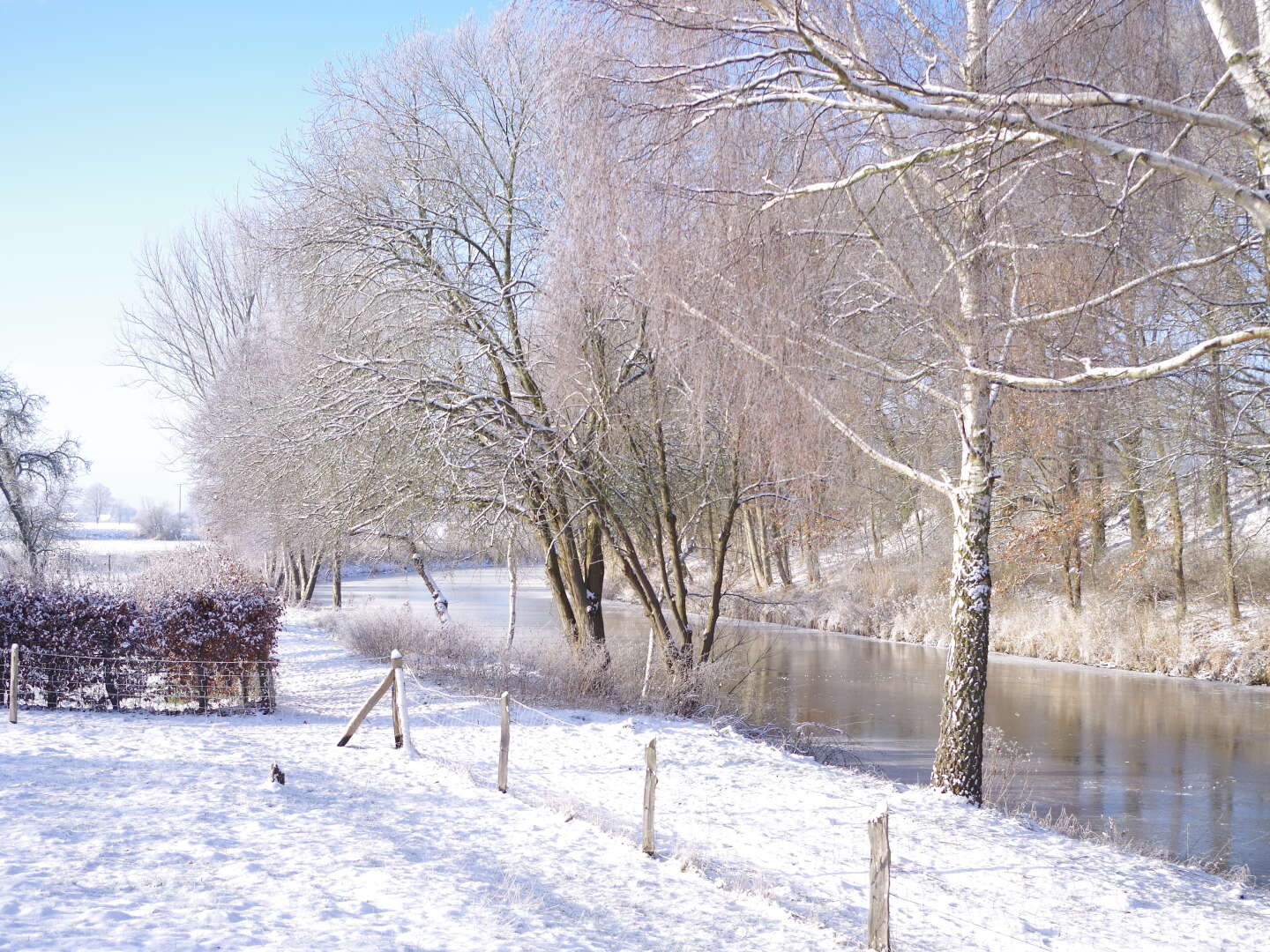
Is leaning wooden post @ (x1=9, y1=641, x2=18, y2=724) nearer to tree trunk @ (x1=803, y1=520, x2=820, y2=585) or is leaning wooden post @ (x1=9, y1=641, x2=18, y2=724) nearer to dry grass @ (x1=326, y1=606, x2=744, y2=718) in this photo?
dry grass @ (x1=326, y1=606, x2=744, y2=718)

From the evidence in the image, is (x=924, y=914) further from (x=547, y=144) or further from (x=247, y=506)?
(x=247, y=506)

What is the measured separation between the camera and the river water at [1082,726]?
10.8 metres

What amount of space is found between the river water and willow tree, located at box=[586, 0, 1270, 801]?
2845 millimetres

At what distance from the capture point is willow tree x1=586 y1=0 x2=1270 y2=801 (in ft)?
18.8

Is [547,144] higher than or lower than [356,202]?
lower

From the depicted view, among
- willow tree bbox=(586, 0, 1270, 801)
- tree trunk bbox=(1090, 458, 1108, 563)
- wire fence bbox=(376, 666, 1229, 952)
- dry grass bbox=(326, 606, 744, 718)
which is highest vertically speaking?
willow tree bbox=(586, 0, 1270, 801)

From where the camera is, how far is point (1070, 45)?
20.7 feet

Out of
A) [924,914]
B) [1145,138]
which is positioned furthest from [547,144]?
[924,914]

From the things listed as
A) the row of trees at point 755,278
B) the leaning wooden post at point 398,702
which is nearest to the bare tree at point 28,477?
the row of trees at point 755,278

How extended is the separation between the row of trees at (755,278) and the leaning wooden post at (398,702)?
159 inches

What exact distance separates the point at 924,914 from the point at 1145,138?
547 cm

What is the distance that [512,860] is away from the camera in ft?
22.9

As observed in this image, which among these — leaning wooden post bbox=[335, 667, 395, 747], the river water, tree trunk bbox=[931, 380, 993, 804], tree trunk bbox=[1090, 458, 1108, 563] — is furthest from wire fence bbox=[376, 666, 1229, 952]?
tree trunk bbox=[1090, 458, 1108, 563]

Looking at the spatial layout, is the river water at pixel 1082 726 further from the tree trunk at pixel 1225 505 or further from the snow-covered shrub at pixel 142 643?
the snow-covered shrub at pixel 142 643
